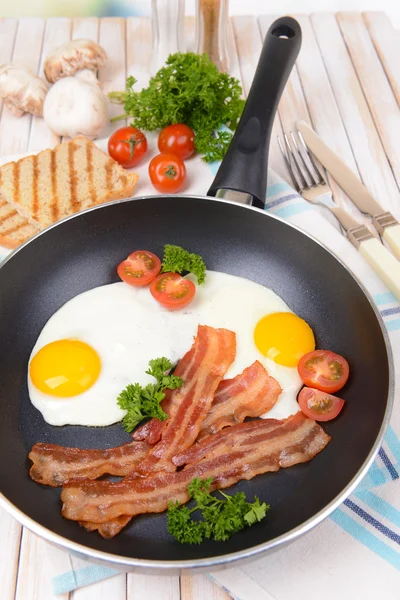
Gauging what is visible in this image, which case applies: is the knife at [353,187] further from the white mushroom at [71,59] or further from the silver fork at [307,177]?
the white mushroom at [71,59]

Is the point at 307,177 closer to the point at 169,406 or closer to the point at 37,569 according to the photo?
the point at 169,406

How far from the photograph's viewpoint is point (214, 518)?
1.88 metres

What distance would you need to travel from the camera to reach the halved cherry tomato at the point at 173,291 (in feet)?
8.05

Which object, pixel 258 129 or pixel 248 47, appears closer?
pixel 258 129

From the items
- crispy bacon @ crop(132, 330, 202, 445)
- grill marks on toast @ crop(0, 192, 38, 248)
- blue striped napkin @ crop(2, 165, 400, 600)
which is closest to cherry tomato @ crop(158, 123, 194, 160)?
grill marks on toast @ crop(0, 192, 38, 248)

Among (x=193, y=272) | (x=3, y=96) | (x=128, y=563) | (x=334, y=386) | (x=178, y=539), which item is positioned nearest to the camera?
(x=128, y=563)

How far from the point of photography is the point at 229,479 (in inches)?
81.1

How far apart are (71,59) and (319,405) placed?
2480mm

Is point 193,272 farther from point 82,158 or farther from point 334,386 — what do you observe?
point 82,158

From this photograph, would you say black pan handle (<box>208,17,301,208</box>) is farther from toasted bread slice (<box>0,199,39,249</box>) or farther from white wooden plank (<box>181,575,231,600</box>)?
white wooden plank (<box>181,575,231,600</box>)

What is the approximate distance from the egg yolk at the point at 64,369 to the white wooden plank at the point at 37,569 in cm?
51

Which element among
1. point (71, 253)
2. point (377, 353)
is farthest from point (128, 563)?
point (71, 253)

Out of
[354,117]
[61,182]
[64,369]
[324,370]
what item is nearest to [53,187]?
[61,182]

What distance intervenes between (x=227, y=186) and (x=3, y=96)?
1.55m
